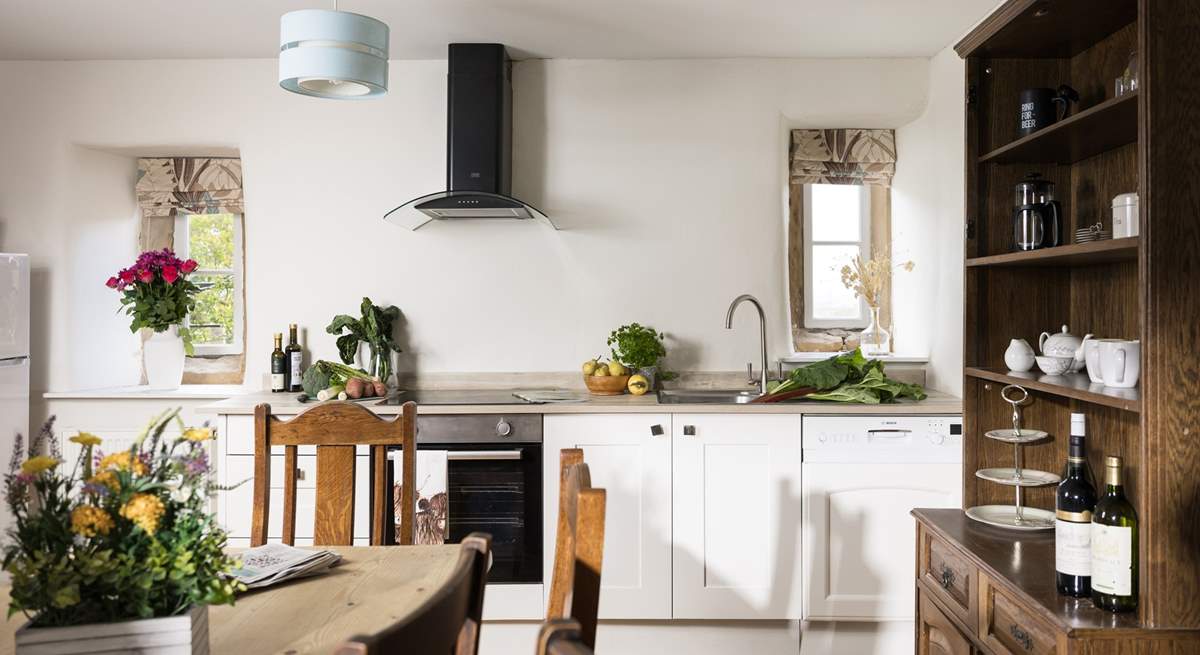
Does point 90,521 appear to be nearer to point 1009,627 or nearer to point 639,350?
point 1009,627

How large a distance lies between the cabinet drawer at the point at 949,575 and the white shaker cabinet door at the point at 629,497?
1.01 m

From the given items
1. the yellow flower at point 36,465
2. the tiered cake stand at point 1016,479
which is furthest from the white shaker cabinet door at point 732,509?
the yellow flower at point 36,465

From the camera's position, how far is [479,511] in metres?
3.10

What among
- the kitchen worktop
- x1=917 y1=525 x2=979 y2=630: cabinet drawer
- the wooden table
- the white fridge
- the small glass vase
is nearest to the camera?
the wooden table

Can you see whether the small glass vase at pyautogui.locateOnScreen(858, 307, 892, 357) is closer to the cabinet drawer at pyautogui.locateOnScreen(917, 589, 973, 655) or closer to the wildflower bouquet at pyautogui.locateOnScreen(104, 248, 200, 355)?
the cabinet drawer at pyautogui.locateOnScreen(917, 589, 973, 655)

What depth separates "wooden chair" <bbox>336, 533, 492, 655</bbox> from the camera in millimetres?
688

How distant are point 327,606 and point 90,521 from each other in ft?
1.80

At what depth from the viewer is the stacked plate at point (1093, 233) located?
78.7 inches

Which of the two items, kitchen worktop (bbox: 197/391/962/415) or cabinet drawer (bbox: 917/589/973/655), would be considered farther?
kitchen worktop (bbox: 197/391/962/415)

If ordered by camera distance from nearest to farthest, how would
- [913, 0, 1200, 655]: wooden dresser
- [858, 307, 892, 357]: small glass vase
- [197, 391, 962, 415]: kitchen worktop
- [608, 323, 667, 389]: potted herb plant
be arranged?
1. [913, 0, 1200, 655]: wooden dresser
2. [197, 391, 962, 415]: kitchen worktop
3. [608, 323, 667, 389]: potted herb plant
4. [858, 307, 892, 357]: small glass vase

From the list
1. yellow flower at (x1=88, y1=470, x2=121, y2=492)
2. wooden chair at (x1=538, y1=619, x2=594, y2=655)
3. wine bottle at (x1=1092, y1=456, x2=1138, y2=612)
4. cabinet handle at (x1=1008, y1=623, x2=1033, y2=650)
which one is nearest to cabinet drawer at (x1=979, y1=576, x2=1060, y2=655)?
cabinet handle at (x1=1008, y1=623, x2=1033, y2=650)

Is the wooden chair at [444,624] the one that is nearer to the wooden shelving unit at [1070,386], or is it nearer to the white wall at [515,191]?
→ the wooden shelving unit at [1070,386]

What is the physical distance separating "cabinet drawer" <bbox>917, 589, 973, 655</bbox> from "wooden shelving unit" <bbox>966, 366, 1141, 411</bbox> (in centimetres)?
60

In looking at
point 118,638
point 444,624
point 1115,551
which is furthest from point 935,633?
point 118,638
